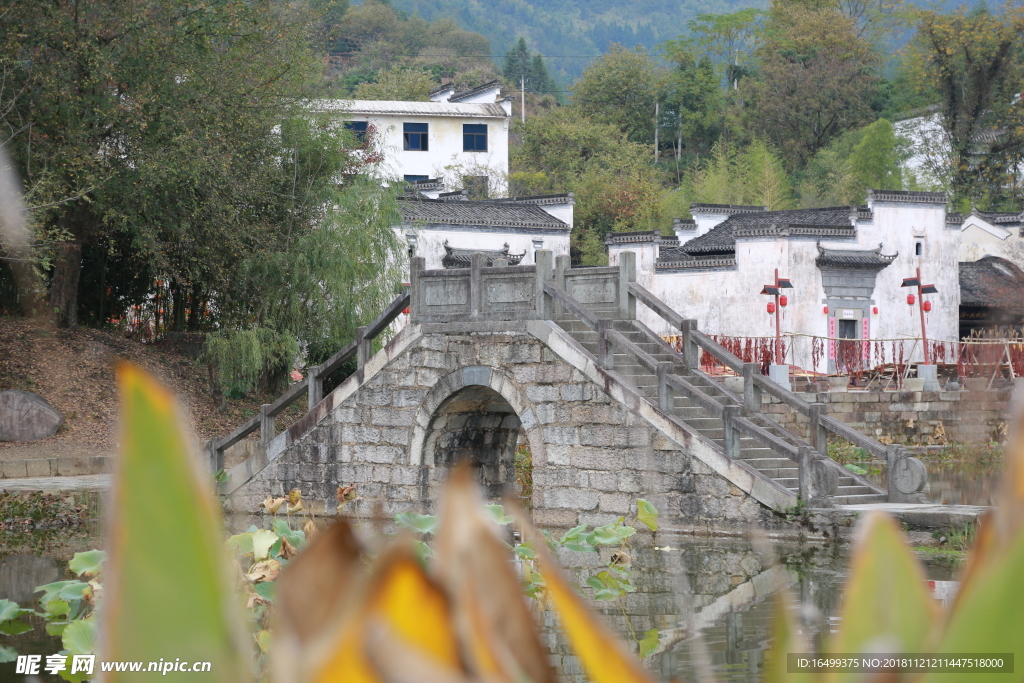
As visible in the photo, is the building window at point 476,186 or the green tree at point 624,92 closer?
the building window at point 476,186

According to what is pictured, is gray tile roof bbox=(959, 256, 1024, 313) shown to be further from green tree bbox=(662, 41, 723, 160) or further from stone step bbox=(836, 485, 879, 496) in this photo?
stone step bbox=(836, 485, 879, 496)

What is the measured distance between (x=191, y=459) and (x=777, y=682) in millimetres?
359

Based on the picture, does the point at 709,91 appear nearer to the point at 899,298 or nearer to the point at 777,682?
the point at 899,298

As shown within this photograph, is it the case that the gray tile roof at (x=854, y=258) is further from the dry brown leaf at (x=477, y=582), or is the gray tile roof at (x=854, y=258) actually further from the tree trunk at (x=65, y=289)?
the dry brown leaf at (x=477, y=582)

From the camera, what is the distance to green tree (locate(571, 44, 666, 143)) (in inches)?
1741

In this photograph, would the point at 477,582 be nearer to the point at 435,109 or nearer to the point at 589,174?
the point at 589,174

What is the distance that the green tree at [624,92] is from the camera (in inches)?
1741

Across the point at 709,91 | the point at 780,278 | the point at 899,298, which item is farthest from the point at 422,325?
the point at 709,91

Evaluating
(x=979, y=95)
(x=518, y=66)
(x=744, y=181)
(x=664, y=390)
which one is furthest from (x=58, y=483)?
(x=518, y=66)

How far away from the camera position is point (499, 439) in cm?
1434

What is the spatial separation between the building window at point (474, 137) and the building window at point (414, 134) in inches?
57.0

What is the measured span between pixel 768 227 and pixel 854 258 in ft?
7.59

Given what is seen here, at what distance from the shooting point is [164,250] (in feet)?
55.6

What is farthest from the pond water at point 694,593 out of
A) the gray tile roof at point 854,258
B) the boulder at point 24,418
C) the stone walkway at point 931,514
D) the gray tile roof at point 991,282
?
the gray tile roof at point 991,282
